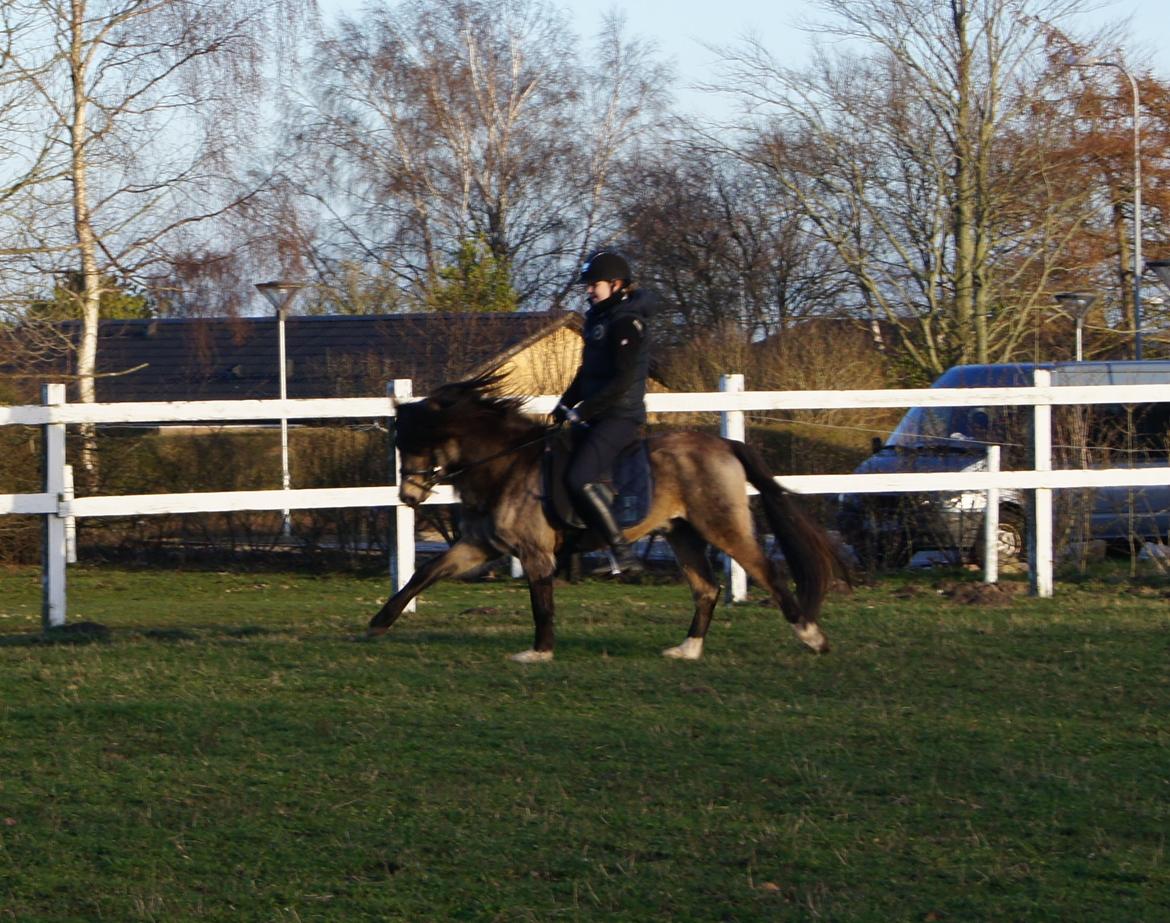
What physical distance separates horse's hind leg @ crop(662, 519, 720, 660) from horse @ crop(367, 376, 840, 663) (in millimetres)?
10

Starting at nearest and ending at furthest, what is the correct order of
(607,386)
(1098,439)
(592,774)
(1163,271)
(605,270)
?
(592,774) < (607,386) < (605,270) < (1098,439) < (1163,271)

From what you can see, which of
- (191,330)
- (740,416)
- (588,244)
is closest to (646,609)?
(740,416)

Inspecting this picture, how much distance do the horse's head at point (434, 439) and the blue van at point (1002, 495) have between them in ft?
17.4

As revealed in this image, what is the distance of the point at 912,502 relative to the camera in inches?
502

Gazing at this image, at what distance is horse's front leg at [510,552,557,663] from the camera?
8.12 metres

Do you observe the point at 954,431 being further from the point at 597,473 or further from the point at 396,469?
the point at 597,473

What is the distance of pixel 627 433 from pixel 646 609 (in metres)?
2.96

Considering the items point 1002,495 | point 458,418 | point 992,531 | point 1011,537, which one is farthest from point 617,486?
point 1002,495

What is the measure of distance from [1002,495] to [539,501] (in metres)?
7.01

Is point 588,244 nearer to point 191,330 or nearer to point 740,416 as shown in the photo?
point 191,330

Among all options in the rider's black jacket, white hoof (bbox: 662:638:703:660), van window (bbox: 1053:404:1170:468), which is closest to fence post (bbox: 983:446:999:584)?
van window (bbox: 1053:404:1170:468)

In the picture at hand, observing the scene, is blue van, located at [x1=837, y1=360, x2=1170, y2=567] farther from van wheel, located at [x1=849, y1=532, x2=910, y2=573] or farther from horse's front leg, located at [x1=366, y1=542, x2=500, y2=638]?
horse's front leg, located at [x1=366, y1=542, x2=500, y2=638]

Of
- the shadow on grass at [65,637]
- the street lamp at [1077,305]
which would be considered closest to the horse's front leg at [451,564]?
the shadow on grass at [65,637]

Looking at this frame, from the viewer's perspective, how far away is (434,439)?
27.1 feet
